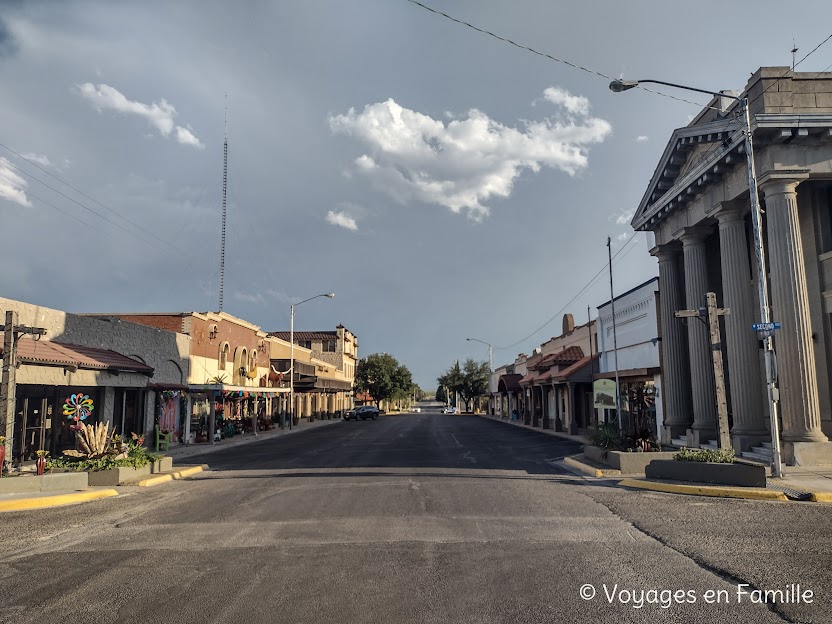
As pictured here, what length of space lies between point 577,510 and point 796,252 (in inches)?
471

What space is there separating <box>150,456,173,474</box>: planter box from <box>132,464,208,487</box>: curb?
1.28 ft

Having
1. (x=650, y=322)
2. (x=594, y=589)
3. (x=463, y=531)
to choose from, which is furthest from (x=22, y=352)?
(x=650, y=322)

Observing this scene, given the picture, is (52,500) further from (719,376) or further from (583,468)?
(719,376)

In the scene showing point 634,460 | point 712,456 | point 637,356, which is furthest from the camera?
point 637,356

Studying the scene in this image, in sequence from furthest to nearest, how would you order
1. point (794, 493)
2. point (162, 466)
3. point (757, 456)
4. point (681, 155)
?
point (681, 155) < point (757, 456) < point (162, 466) < point (794, 493)

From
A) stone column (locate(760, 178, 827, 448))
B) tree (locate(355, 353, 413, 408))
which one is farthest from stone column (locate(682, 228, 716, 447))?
tree (locate(355, 353, 413, 408))

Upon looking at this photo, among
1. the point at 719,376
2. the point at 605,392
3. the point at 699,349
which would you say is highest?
the point at 699,349

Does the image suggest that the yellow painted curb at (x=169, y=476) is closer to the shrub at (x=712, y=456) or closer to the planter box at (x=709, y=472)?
the planter box at (x=709, y=472)

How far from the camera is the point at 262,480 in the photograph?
15.7 meters

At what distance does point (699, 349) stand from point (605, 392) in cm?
441

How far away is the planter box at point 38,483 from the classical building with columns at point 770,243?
62.7ft

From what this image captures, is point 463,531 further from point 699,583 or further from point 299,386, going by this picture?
point 299,386

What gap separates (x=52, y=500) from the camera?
12.8 metres

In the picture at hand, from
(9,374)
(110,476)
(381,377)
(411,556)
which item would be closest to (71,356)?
(9,374)
